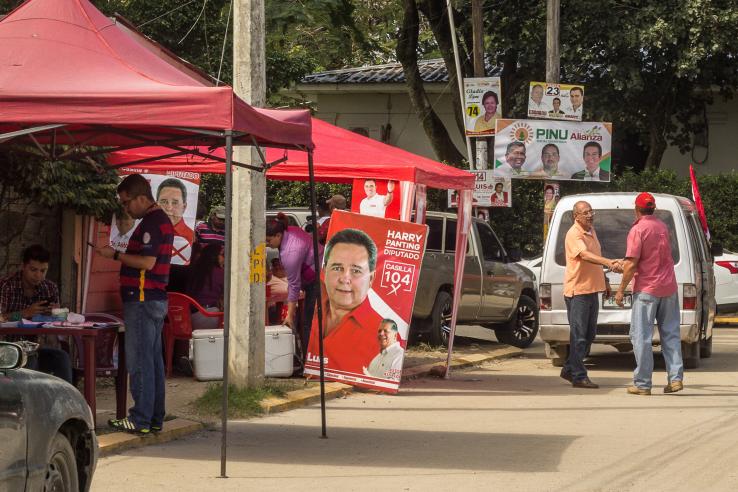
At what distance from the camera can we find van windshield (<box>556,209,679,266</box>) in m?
15.3

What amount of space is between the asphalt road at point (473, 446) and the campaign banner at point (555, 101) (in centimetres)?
784

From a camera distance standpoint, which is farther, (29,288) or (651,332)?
(651,332)

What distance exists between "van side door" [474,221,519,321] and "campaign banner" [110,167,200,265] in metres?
5.17

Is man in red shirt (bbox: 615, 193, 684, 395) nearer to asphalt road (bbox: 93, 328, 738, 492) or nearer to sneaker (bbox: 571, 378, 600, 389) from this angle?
asphalt road (bbox: 93, 328, 738, 492)

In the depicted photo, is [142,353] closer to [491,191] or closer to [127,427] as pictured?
[127,427]

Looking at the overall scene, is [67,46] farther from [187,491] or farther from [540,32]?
[540,32]

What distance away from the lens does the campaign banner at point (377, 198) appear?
13297mm

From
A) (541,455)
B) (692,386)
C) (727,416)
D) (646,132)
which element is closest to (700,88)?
(646,132)

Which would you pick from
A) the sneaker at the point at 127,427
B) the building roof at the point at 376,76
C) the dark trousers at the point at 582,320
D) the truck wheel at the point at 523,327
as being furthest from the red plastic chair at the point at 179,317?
the building roof at the point at 376,76

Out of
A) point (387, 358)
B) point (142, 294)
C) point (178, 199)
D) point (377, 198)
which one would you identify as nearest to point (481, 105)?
point (178, 199)

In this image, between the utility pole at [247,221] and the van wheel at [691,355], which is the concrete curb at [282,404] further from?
the van wheel at [691,355]

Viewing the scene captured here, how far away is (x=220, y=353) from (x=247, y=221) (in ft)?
6.86

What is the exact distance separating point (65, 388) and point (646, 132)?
24.0 m

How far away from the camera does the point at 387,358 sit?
12.9 m
